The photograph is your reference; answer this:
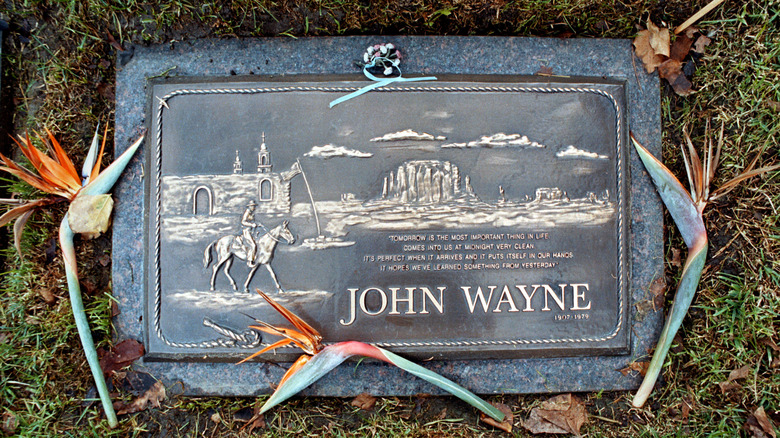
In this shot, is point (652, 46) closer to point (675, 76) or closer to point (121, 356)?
point (675, 76)

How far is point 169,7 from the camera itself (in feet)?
7.16

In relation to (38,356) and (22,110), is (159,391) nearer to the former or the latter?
(38,356)

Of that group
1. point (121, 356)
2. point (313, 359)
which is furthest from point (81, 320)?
point (313, 359)

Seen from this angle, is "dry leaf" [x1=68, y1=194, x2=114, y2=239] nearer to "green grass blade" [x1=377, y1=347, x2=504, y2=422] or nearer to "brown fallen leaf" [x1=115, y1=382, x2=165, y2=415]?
"brown fallen leaf" [x1=115, y1=382, x2=165, y2=415]

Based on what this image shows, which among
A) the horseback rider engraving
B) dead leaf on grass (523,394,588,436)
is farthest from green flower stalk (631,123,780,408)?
the horseback rider engraving

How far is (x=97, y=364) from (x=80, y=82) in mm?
1359

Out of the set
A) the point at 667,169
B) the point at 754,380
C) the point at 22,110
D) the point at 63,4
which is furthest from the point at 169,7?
the point at 754,380

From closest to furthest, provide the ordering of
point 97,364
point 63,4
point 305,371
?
point 305,371, point 97,364, point 63,4

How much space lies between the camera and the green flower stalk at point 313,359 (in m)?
1.96

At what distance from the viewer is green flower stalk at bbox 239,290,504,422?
77.2 inches

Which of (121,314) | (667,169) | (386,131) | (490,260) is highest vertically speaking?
(386,131)

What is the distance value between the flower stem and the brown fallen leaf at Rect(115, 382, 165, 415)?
0.17 feet

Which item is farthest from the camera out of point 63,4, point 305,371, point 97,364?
point 63,4

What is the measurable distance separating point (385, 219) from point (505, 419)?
110cm
